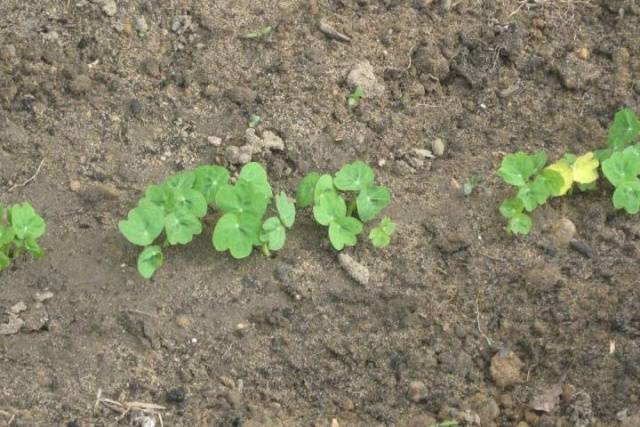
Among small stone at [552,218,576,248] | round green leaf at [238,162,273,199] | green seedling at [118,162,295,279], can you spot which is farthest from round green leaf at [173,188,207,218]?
small stone at [552,218,576,248]

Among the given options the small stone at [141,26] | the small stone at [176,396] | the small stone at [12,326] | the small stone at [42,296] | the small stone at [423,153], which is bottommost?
the small stone at [12,326]

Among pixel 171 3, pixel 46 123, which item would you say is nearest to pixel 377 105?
pixel 171 3

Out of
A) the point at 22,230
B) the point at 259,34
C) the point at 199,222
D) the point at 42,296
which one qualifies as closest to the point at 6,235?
the point at 22,230

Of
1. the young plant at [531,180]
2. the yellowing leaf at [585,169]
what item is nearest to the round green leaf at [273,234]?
the young plant at [531,180]

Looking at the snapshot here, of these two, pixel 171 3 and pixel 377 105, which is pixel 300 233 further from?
pixel 171 3

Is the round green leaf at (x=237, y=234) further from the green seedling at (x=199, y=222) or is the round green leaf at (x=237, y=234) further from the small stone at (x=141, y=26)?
the small stone at (x=141, y=26)

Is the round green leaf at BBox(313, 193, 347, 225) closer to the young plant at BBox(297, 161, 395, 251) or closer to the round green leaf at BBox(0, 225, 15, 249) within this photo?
the young plant at BBox(297, 161, 395, 251)

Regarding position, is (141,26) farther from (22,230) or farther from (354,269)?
(354,269)
